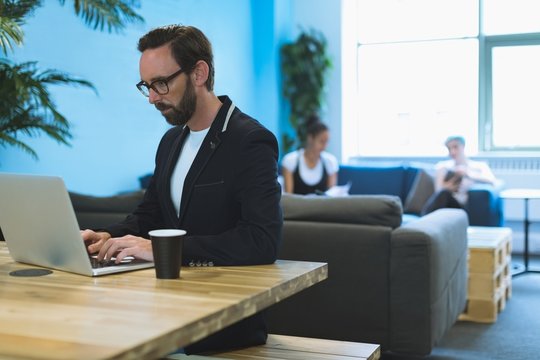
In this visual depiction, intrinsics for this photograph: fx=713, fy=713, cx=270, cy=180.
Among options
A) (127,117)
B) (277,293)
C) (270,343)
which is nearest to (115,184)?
(127,117)

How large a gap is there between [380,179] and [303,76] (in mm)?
1522

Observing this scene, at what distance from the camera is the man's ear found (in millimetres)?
1879

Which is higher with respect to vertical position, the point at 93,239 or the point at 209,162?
the point at 209,162

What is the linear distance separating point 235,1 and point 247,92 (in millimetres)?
868

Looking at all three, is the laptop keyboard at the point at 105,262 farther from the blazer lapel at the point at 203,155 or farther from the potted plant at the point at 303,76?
the potted plant at the point at 303,76

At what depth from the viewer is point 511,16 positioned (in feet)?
23.4

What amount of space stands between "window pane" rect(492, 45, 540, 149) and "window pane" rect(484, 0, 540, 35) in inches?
7.4

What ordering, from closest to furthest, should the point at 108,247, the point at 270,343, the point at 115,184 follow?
the point at 108,247 < the point at 270,343 < the point at 115,184

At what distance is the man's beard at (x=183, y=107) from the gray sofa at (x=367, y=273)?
1257 millimetres

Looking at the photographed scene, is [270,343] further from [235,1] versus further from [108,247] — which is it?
[235,1]

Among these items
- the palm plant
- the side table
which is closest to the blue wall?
the palm plant

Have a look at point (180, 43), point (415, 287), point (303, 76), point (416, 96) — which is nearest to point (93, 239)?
point (180, 43)

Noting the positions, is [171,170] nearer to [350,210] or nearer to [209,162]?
[209,162]

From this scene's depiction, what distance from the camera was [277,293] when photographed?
4.64 ft
